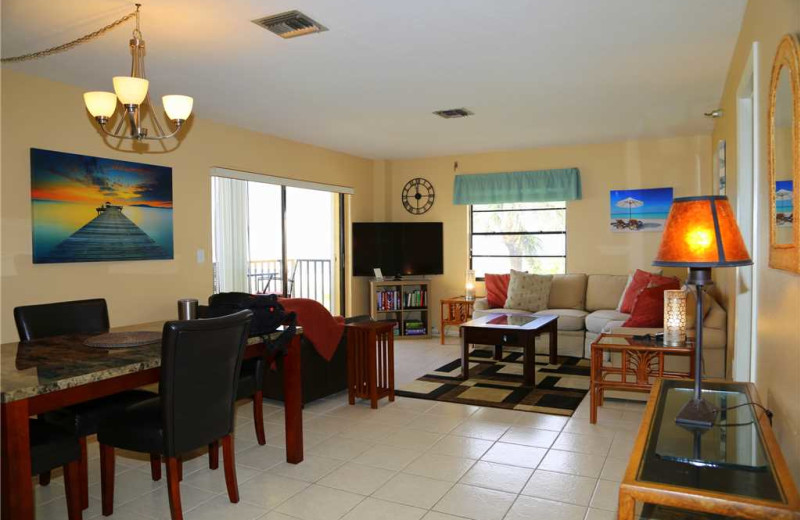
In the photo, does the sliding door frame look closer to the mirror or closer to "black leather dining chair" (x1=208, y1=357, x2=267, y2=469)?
"black leather dining chair" (x1=208, y1=357, x2=267, y2=469)

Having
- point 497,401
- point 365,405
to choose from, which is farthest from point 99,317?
point 497,401

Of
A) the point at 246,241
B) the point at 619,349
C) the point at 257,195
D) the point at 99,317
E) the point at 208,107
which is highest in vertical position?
the point at 208,107

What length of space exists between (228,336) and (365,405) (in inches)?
83.0

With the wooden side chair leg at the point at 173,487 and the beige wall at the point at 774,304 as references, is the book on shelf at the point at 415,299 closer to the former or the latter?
the beige wall at the point at 774,304

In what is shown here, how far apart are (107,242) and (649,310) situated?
14.5ft

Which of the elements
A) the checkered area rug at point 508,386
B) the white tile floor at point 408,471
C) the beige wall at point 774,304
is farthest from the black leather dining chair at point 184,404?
the checkered area rug at point 508,386

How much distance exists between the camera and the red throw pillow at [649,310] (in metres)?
4.95

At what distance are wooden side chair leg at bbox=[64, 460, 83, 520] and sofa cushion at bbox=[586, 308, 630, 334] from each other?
15.6 ft

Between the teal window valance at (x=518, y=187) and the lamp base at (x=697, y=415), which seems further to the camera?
the teal window valance at (x=518, y=187)

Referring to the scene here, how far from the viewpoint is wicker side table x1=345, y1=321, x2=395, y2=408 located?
4.22m

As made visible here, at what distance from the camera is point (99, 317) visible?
321 cm

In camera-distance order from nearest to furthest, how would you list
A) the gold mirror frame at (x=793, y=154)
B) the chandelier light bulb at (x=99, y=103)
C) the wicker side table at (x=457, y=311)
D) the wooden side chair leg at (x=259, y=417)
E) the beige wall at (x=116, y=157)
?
1. the gold mirror frame at (x=793, y=154)
2. the chandelier light bulb at (x=99, y=103)
3. the wooden side chair leg at (x=259, y=417)
4. the beige wall at (x=116, y=157)
5. the wicker side table at (x=457, y=311)

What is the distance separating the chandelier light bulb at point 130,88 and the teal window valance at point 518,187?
5074mm

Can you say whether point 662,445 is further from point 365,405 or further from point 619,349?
point 365,405
